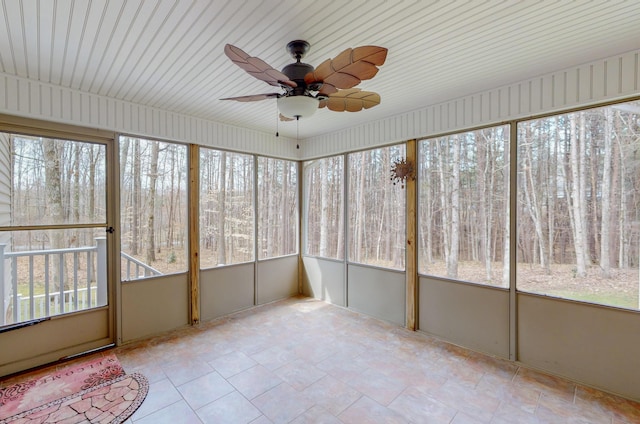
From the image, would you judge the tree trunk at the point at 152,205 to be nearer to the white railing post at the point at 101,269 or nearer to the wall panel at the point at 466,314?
the white railing post at the point at 101,269

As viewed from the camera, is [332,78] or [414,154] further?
[414,154]

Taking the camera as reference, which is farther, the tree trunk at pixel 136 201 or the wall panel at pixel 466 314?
the tree trunk at pixel 136 201

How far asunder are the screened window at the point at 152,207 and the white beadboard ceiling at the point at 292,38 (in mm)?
833

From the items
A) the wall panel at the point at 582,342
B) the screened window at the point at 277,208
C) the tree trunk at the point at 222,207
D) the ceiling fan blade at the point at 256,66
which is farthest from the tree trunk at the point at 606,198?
the tree trunk at the point at 222,207

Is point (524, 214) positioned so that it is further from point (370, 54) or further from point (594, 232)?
point (370, 54)

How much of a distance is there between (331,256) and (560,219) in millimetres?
3025

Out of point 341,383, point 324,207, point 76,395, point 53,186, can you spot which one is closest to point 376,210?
point 324,207

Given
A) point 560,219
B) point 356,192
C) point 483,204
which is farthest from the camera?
point 356,192

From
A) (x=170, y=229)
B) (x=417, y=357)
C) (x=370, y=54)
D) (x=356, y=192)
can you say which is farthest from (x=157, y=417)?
(x=356, y=192)

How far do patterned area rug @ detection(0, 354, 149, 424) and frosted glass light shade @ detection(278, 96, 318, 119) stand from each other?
255cm

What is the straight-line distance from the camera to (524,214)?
288 centimetres

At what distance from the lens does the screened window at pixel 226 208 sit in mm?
4031

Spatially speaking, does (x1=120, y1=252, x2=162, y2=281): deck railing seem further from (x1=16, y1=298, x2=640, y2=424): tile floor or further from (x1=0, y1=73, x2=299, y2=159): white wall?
(x1=0, y1=73, x2=299, y2=159): white wall

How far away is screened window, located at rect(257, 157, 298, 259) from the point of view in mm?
4680
